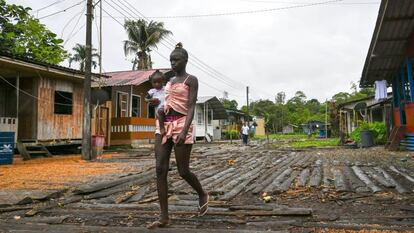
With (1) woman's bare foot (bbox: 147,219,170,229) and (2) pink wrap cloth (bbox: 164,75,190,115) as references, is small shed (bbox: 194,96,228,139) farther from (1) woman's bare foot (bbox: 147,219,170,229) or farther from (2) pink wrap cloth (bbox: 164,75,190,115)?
(1) woman's bare foot (bbox: 147,219,170,229)

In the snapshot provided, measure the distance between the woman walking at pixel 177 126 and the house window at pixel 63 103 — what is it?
13571mm

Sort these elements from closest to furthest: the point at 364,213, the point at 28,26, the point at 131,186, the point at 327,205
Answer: the point at 364,213 → the point at 327,205 → the point at 131,186 → the point at 28,26

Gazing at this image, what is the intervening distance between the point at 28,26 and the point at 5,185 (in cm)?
1786

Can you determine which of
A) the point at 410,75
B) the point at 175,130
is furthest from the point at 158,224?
the point at 410,75

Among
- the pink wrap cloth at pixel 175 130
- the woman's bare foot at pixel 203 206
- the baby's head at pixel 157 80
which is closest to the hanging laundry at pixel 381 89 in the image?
the baby's head at pixel 157 80

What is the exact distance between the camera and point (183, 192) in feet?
18.5

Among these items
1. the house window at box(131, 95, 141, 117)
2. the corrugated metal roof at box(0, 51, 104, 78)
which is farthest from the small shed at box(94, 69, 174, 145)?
the corrugated metal roof at box(0, 51, 104, 78)

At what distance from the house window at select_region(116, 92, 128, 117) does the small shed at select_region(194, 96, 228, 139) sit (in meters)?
11.0

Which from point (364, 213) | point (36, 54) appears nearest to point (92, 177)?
point (364, 213)

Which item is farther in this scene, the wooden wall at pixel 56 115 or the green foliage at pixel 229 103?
the green foliage at pixel 229 103

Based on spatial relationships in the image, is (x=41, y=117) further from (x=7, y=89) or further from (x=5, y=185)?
(x=5, y=185)

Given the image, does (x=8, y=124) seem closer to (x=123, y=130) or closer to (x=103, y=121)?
(x=103, y=121)

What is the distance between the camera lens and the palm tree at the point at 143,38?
121 ft

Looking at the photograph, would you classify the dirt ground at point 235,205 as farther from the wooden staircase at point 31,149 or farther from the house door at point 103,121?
the house door at point 103,121
